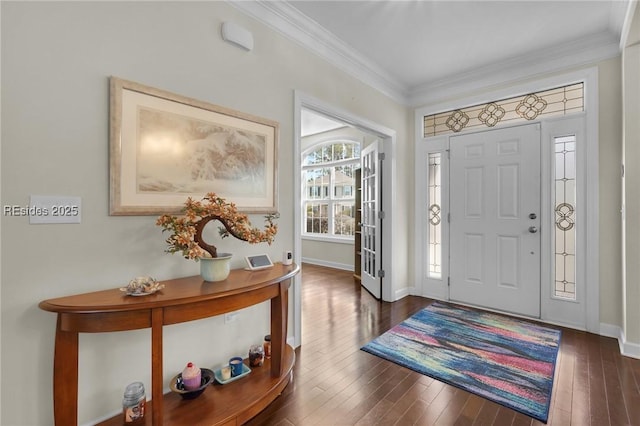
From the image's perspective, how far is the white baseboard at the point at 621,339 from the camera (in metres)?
2.46

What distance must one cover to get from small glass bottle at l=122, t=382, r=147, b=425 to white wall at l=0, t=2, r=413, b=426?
0.37 ft

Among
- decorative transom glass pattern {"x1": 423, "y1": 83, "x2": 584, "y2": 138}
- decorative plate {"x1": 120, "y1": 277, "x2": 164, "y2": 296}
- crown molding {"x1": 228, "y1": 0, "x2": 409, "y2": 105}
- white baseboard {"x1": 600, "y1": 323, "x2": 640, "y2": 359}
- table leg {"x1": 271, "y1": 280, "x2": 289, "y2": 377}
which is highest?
crown molding {"x1": 228, "y1": 0, "x2": 409, "y2": 105}

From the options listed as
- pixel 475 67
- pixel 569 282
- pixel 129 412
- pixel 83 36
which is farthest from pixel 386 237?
pixel 83 36

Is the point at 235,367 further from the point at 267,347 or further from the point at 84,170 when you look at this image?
the point at 84,170

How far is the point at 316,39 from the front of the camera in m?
2.76

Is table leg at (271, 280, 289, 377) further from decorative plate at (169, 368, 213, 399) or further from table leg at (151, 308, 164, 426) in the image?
table leg at (151, 308, 164, 426)

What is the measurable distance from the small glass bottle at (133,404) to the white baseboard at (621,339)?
3.59 meters

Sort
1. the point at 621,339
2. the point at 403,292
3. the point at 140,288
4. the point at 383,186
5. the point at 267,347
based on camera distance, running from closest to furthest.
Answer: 1. the point at 140,288
2. the point at 267,347
3. the point at 621,339
4. the point at 383,186
5. the point at 403,292

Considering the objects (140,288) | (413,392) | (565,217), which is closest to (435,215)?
(565,217)

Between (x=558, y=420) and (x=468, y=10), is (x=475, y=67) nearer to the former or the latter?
(x=468, y=10)

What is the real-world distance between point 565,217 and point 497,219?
0.62m

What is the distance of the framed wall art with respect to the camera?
A: 166cm

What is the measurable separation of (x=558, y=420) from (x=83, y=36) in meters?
3.35

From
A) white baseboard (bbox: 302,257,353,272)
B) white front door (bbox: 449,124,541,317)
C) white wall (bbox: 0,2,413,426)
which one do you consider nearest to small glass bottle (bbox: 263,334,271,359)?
white wall (bbox: 0,2,413,426)
